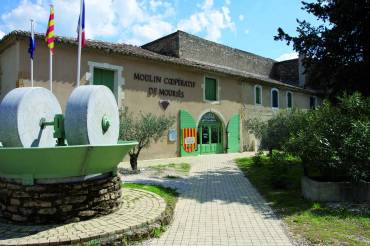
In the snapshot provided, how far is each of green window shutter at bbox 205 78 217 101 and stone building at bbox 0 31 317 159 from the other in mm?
59

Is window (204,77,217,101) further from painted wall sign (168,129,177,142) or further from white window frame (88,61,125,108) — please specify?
white window frame (88,61,125,108)

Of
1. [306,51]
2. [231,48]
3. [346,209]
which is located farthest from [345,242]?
[231,48]

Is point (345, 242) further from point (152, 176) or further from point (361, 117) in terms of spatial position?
point (152, 176)

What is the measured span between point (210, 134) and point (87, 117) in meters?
14.4

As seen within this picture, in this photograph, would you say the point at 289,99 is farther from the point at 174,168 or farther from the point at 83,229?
the point at 83,229

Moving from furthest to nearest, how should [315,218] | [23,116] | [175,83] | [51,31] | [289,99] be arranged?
1. [289,99]
2. [175,83]
3. [51,31]
4. [315,218]
5. [23,116]

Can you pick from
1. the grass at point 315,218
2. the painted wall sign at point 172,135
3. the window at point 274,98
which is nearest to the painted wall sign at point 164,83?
the painted wall sign at point 172,135

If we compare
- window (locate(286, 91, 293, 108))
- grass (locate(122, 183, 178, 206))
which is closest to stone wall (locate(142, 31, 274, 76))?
window (locate(286, 91, 293, 108))

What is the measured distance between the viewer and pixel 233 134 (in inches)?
800

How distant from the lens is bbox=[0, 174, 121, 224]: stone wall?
476cm

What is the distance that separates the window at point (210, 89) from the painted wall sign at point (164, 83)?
1.19 m

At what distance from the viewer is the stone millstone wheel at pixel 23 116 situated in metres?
5.19

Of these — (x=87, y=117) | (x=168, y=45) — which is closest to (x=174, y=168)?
(x=87, y=117)

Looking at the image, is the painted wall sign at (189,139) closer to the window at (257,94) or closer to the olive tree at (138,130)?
the olive tree at (138,130)
